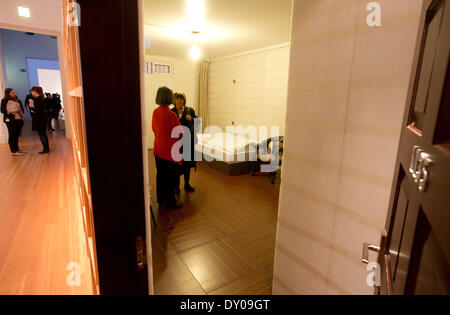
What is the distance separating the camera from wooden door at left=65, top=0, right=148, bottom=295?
64 centimetres

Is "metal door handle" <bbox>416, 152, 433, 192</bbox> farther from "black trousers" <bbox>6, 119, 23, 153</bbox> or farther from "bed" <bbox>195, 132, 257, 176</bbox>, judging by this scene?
"black trousers" <bbox>6, 119, 23, 153</bbox>

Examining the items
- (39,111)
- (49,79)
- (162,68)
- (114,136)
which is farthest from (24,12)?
(49,79)

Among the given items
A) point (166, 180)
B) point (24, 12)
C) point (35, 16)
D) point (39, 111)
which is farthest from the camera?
point (35, 16)

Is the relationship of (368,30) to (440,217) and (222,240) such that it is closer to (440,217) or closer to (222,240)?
(440,217)

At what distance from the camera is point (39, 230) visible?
2330 mm

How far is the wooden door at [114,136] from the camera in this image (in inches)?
25.3

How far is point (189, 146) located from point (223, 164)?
72.1 inches

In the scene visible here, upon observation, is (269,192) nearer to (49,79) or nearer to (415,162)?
(415,162)

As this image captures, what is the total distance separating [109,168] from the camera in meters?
0.73

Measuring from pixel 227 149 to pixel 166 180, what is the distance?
7.45ft

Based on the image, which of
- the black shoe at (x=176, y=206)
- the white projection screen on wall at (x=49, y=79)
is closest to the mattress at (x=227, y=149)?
the black shoe at (x=176, y=206)

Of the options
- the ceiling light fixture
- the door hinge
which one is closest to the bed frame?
the door hinge

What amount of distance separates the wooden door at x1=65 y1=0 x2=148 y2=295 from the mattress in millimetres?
4526
